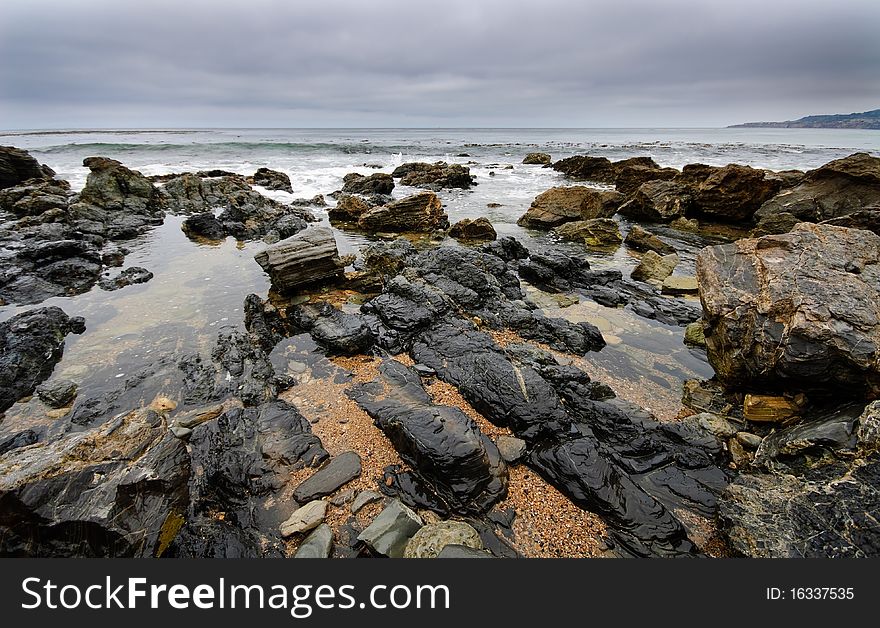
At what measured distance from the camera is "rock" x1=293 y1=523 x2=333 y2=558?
330 centimetres

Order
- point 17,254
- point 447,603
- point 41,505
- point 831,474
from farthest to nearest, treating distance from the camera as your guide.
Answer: point 17,254, point 831,474, point 41,505, point 447,603

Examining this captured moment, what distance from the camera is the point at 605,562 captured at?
9.59ft

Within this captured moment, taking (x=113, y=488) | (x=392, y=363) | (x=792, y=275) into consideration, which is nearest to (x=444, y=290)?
(x=392, y=363)

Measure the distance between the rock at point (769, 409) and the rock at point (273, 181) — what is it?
2612 centimetres

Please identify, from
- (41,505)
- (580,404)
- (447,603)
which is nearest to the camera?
(447,603)

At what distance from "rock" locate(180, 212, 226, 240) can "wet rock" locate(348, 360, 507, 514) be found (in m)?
13.4

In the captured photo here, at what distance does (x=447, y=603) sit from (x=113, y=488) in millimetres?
2799

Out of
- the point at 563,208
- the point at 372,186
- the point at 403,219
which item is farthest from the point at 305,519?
the point at 372,186

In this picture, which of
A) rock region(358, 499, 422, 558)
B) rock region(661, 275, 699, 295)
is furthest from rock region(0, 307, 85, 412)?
rock region(661, 275, 699, 295)

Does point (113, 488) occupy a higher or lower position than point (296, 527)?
higher

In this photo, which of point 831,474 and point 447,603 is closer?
point 447,603

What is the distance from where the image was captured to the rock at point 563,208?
17312mm

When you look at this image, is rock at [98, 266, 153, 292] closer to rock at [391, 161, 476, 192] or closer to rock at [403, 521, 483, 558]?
rock at [403, 521, 483, 558]

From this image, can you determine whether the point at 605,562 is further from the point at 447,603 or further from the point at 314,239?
the point at 314,239
